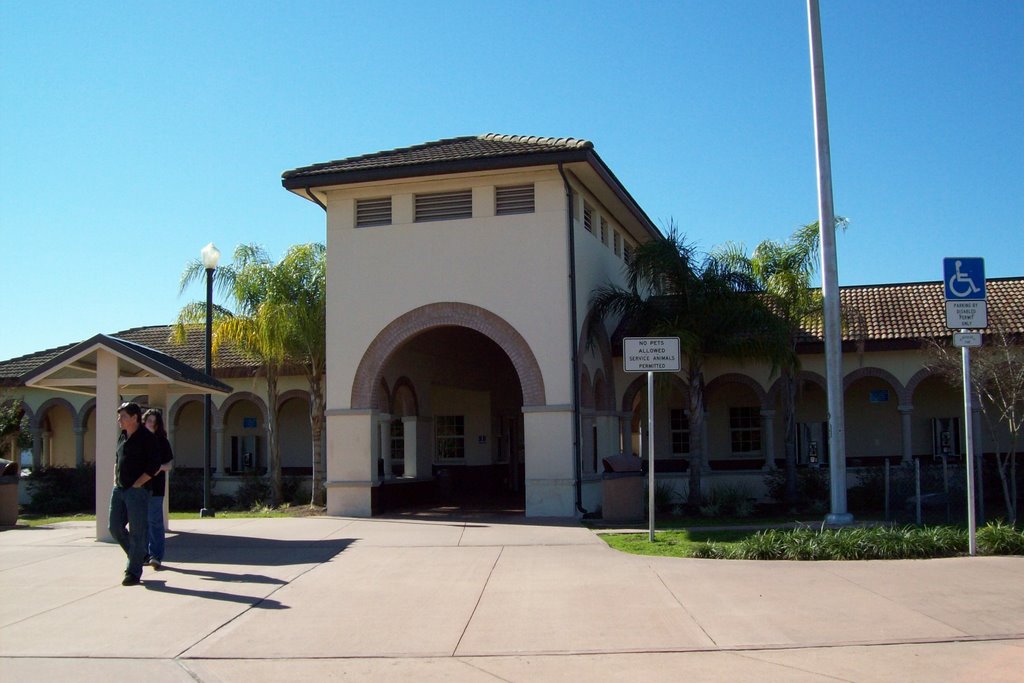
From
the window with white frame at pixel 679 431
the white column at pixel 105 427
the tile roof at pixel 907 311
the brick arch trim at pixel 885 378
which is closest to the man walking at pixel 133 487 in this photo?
the white column at pixel 105 427

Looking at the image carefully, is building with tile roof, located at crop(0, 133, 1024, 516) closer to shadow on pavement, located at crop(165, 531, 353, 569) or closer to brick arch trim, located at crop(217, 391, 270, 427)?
brick arch trim, located at crop(217, 391, 270, 427)

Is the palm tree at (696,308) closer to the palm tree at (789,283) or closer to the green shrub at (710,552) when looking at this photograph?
the palm tree at (789,283)

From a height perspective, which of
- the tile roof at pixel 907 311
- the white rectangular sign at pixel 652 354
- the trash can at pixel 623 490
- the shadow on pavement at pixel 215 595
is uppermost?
the tile roof at pixel 907 311

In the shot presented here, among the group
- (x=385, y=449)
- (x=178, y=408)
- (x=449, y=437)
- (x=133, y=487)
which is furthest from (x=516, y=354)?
(x=178, y=408)

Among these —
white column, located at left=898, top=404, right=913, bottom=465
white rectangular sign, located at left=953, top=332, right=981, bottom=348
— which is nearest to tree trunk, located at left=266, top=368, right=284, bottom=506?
white column, located at left=898, top=404, right=913, bottom=465

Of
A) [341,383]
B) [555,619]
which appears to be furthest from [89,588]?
[341,383]

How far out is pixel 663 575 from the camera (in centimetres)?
1059

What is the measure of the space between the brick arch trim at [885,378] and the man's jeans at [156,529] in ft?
55.6

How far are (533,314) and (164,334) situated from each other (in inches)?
698

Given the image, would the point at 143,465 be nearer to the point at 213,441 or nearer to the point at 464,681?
the point at 464,681

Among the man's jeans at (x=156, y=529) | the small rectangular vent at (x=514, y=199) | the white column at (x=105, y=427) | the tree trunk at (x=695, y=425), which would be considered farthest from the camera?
the tree trunk at (x=695, y=425)

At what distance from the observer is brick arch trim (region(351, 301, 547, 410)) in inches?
689

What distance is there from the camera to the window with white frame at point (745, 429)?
25.4 metres

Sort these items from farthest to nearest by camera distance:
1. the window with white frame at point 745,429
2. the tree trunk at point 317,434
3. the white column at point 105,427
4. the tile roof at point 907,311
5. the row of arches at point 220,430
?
the row of arches at point 220,430, the window with white frame at point 745,429, the tile roof at point 907,311, the tree trunk at point 317,434, the white column at point 105,427
